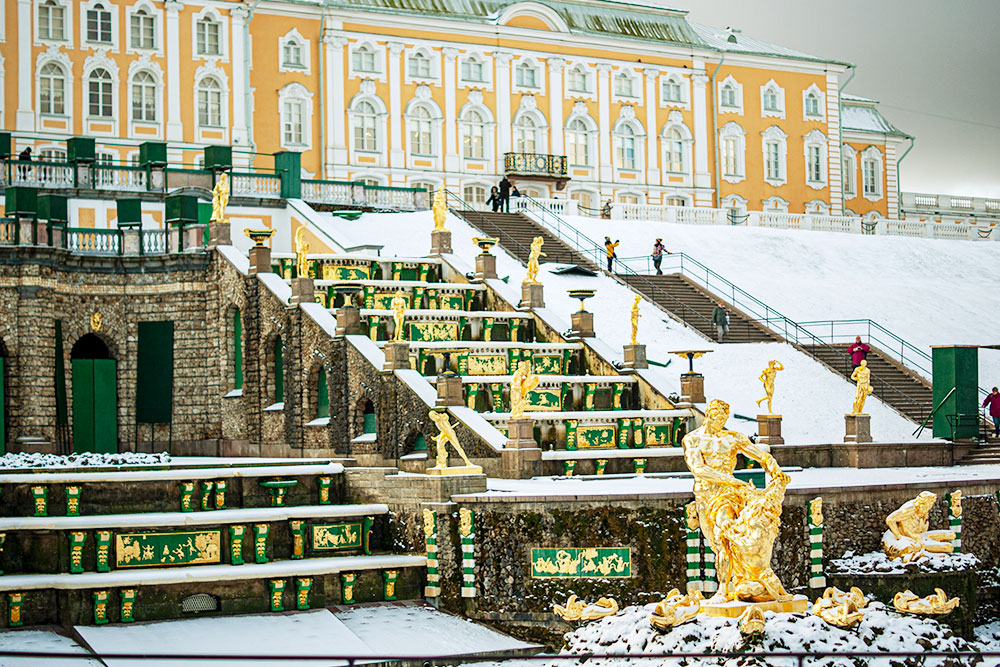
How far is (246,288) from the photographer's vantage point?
1352 inches

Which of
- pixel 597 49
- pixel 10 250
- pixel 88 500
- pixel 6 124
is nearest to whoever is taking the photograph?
pixel 88 500

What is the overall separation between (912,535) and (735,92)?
154ft

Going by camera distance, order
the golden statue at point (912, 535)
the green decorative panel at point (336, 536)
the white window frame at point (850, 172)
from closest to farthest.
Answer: the golden statue at point (912, 535), the green decorative panel at point (336, 536), the white window frame at point (850, 172)

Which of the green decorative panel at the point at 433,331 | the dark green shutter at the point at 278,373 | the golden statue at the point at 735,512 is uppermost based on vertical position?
the green decorative panel at the point at 433,331

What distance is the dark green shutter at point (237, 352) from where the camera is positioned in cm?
3503

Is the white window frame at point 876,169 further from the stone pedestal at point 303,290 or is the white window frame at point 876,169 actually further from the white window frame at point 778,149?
the stone pedestal at point 303,290

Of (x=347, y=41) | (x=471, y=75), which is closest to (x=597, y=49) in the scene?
(x=471, y=75)

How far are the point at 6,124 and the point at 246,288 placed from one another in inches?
911

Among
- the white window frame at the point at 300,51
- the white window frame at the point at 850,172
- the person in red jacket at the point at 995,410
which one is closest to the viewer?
the person in red jacket at the point at 995,410

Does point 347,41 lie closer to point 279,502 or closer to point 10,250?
point 10,250

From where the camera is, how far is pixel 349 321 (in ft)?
100

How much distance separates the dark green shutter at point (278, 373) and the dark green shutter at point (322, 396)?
2.08 m

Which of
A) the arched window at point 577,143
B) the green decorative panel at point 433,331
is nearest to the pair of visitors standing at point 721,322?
the green decorative panel at point 433,331

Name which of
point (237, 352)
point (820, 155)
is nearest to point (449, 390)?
point (237, 352)
